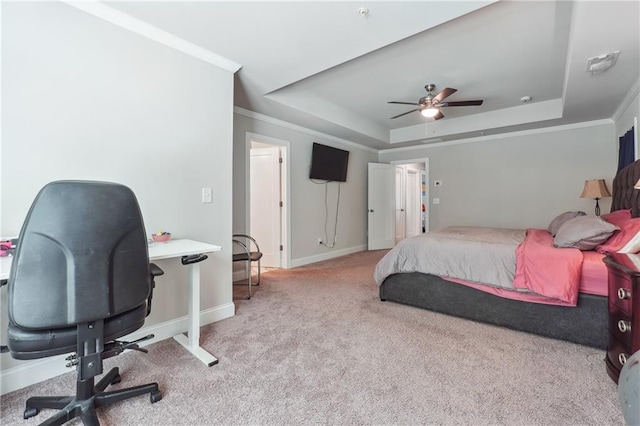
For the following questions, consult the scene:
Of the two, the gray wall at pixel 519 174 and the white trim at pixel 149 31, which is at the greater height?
the white trim at pixel 149 31

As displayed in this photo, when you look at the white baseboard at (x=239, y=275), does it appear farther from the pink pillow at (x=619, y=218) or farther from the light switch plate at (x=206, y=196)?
the pink pillow at (x=619, y=218)

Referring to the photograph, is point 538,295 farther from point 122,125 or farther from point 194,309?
point 122,125

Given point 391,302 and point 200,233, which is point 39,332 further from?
point 391,302

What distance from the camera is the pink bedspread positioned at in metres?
2.00

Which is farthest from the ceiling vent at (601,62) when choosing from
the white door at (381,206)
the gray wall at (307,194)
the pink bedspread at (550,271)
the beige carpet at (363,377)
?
the white door at (381,206)

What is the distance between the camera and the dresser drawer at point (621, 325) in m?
1.45

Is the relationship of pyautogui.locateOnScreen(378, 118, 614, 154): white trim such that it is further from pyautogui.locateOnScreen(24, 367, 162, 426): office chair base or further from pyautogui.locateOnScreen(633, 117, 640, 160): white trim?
pyautogui.locateOnScreen(24, 367, 162, 426): office chair base

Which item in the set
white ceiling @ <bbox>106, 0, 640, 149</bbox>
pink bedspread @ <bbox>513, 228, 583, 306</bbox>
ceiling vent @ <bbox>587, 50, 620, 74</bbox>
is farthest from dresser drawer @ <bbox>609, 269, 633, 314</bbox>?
ceiling vent @ <bbox>587, 50, 620, 74</bbox>

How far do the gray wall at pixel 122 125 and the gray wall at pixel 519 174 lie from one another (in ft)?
14.7

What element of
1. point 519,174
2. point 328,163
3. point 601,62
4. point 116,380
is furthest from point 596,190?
point 116,380

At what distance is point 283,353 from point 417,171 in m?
7.21

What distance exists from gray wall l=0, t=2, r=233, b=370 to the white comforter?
5.45 ft

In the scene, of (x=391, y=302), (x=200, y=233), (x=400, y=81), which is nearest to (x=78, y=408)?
(x=200, y=233)

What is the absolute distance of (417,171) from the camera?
26.8 ft
